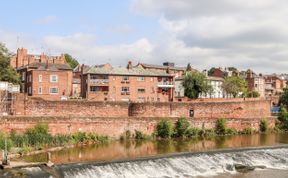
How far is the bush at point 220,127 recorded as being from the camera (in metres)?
47.2

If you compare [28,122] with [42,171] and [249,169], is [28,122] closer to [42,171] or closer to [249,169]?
[42,171]

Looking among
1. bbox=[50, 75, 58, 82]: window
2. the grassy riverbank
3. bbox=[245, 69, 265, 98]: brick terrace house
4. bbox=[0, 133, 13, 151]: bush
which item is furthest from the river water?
bbox=[245, 69, 265, 98]: brick terrace house

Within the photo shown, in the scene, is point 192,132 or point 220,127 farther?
point 220,127

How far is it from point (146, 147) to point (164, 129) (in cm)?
640

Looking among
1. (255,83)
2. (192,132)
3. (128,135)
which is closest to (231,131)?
(192,132)

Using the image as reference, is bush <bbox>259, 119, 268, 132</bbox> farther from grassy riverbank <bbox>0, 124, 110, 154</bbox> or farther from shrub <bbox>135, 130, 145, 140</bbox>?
grassy riverbank <bbox>0, 124, 110, 154</bbox>

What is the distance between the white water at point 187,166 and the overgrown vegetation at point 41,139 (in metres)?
8.56

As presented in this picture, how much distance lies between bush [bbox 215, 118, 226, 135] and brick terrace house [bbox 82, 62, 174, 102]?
18.4 metres

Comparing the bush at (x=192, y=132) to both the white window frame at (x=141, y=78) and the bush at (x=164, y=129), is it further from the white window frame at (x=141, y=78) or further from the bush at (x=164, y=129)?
the white window frame at (x=141, y=78)

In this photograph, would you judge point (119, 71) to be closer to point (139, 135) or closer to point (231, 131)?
point (231, 131)

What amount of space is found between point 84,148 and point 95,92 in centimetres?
2607

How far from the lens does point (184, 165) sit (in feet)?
92.8

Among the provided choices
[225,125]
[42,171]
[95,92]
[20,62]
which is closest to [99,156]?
[42,171]

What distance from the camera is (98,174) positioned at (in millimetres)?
25219
